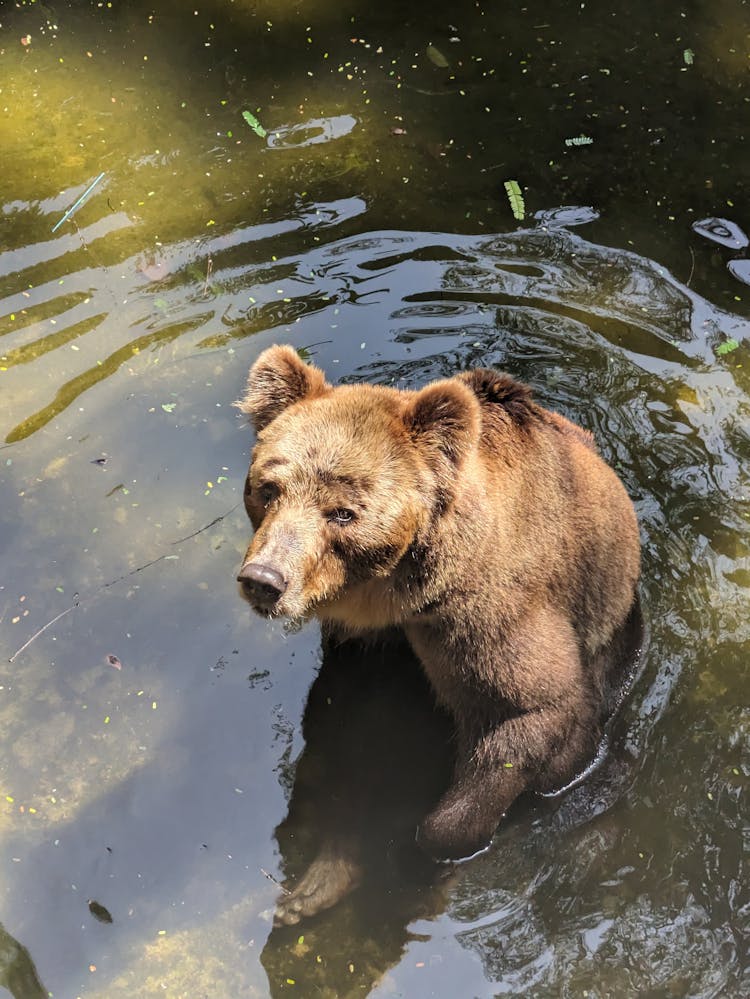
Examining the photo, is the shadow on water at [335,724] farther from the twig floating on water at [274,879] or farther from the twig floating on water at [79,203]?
the twig floating on water at [79,203]

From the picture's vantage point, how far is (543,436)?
5.11 meters

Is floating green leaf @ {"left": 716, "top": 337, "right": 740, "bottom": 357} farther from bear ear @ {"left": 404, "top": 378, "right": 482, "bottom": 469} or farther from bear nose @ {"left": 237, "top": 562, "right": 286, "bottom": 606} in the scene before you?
bear nose @ {"left": 237, "top": 562, "right": 286, "bottom": 606}

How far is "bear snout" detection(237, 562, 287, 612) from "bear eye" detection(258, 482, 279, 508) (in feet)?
1.25

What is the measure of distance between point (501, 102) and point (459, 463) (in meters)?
5.72

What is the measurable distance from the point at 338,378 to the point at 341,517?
123 inches

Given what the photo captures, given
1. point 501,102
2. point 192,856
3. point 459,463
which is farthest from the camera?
point 501,102

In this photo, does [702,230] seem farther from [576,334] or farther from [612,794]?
→ [612,794]

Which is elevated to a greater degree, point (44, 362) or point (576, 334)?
point (44, 362)

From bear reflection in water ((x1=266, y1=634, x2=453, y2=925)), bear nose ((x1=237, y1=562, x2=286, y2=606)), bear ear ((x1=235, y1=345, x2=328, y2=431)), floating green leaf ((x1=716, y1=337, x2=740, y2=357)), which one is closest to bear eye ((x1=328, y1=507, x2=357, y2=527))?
bear nose ((x1=237, y1=562, x2=286, y2=606))

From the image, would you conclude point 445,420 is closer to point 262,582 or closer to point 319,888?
point 262,582

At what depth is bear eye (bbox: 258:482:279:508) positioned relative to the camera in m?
4.36

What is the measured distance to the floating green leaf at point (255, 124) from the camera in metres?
8.84

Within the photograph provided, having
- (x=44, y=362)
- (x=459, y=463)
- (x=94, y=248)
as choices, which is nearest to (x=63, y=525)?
(x=44, y=362)

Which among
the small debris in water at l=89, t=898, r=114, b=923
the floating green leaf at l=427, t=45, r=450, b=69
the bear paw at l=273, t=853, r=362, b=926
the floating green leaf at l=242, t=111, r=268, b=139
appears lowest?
the bear paw at l=273, t=853, r=362, b=926
